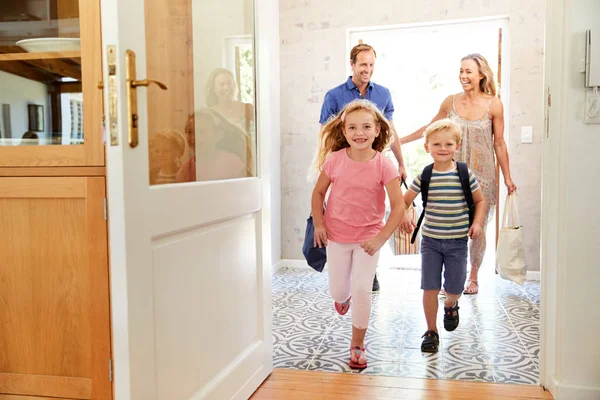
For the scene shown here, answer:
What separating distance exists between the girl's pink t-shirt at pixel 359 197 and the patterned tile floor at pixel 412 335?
557 mm

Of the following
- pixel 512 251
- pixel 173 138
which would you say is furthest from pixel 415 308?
pixel 173 138

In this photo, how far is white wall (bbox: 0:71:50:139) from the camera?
1.54 m

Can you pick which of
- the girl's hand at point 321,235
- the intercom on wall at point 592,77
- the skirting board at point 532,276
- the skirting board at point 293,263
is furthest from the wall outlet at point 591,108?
the skirting board at point 293,263

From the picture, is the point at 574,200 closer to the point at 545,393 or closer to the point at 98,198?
the point at 545,393

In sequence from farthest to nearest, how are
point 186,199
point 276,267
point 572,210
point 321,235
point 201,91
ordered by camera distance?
point 276,267
point 321,235
point 572,210
point 201,91
point 186,199

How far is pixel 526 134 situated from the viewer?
380cm

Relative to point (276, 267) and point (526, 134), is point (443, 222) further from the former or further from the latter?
point (276, 267)

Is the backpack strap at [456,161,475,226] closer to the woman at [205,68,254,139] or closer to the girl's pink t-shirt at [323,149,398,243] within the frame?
the girl's pink t-shirt at [323,149,398,243]

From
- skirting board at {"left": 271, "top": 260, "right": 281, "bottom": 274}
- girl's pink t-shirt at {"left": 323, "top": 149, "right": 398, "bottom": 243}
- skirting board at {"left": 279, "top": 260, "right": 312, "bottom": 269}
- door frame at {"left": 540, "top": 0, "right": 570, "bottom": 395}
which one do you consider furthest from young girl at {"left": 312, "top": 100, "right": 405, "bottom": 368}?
skirting board at {"left": 279, "top": 260, "right": 312, "bottom": 269}

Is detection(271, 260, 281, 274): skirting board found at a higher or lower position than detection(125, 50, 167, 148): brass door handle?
lower

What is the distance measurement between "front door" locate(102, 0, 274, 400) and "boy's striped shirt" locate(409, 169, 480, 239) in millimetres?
784

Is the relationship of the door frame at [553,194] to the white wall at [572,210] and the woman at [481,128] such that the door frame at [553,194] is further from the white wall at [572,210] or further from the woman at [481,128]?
the woman at [481,128]

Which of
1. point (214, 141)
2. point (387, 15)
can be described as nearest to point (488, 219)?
point (387, 15)

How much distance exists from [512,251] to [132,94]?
2577 millimetres
